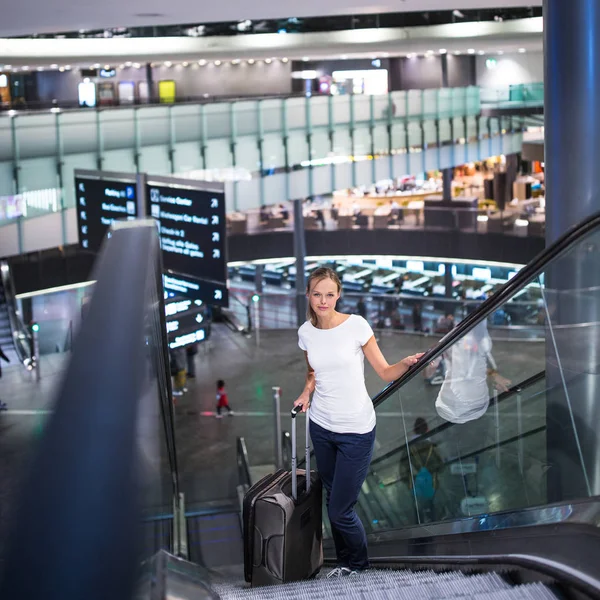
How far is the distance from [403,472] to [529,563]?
2.58m

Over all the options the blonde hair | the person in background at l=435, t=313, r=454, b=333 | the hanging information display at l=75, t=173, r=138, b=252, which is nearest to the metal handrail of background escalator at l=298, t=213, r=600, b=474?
the blonde hair

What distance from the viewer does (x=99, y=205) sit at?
16172mm

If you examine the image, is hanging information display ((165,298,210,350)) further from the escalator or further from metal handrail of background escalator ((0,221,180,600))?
metal handrail of background escalator ((0,221,180,600))

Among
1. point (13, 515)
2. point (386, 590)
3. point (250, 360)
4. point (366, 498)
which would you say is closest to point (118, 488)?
point (13, 515)

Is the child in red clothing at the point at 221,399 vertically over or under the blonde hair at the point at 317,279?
under

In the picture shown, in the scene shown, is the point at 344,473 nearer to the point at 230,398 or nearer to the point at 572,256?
the point at 572,256

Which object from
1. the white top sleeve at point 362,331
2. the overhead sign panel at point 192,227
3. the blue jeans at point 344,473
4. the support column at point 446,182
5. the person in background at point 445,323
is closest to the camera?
the white top sleeve at point 362,331

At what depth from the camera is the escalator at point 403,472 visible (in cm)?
102

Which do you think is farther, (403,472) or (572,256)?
(403,472)

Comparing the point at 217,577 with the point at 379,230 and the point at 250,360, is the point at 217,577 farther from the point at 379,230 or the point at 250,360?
the point at 379,230

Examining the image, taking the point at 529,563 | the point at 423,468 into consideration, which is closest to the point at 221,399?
the point at 423,468

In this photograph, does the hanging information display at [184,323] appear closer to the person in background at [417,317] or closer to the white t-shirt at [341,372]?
the person in background at [417,317]

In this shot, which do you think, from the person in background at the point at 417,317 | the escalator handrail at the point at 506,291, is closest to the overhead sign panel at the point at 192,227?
the escalator handrail at the point at 506,291

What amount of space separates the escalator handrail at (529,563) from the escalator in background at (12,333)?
63.1ft
